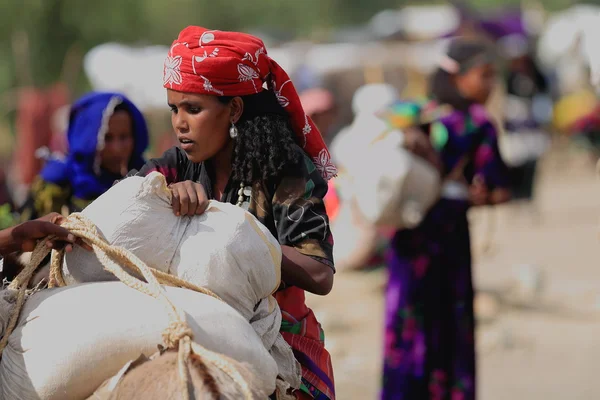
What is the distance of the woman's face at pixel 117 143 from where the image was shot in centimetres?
501

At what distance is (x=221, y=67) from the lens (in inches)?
113

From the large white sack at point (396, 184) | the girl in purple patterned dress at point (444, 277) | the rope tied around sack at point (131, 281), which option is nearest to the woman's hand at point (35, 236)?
the rope tied around sack at point (131, 281)

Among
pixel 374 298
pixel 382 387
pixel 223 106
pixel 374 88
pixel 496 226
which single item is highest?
pixel 223 106

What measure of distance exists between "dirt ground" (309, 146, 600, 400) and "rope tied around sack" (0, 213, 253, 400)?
4814 mm

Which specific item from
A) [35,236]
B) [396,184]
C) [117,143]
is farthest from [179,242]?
[396,184]

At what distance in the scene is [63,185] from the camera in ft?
17.0

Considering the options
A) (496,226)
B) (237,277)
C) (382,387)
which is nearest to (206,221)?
(237,277)

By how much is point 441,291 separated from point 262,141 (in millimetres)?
3397

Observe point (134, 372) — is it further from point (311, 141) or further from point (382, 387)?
point (382, 387)

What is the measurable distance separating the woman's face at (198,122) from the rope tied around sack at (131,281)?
1.61 feet

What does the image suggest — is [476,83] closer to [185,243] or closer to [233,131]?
[233,131]

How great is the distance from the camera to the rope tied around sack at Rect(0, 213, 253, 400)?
7.24 ft

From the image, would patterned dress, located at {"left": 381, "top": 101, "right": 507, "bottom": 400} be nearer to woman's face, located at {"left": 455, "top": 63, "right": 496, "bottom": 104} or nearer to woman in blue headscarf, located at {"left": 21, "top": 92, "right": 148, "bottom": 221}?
woman's face, located at {"left": 455, "top": 63, "right": 496, "bottom": 104}

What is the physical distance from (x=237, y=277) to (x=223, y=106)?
60 cm
